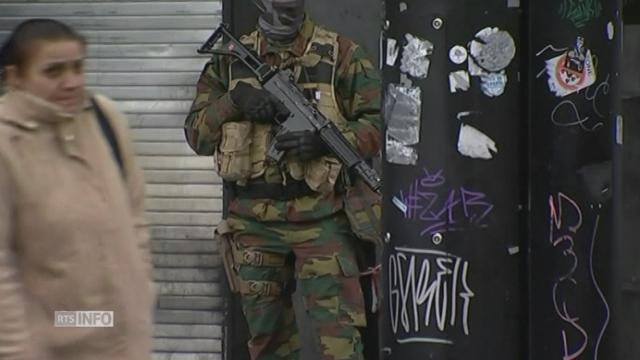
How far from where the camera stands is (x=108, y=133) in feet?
11.6

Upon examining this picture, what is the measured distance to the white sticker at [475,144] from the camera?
14.9ft

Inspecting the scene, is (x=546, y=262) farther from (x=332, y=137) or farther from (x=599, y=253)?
(x=332, y=137)

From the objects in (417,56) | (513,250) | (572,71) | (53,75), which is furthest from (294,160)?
(53,75)

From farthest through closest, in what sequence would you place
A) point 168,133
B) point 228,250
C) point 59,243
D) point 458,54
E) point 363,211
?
1. point 168,133
2. point 228,250
3. point 363,211
4. point 458,54
5. point 59,243

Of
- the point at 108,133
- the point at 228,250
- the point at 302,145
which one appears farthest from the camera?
the point at 228,250

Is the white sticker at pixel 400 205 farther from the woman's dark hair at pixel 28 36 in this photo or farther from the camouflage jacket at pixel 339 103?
the woman's dark hair at pixel 28 36

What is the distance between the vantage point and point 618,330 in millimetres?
4676

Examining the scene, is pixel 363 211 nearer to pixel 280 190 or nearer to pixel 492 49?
pixel 280 190

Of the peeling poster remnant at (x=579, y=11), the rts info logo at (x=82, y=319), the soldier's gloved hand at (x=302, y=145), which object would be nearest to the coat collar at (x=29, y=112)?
the rts info logo at (x=82, y=319)

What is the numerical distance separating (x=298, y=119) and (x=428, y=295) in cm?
161

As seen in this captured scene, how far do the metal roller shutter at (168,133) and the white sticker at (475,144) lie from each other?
9.21ft

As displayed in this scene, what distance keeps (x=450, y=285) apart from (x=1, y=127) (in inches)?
70.4

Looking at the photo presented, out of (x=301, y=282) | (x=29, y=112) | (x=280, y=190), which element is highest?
(x=29, y=112)

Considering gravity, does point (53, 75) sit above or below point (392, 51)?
below
